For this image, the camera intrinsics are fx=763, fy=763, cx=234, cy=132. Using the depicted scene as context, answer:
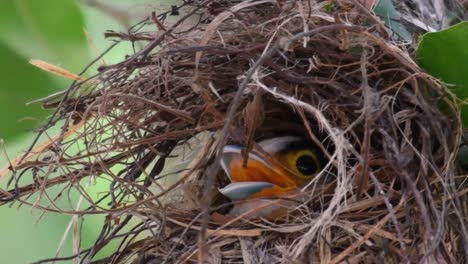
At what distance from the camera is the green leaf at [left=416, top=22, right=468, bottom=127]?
0.67 m

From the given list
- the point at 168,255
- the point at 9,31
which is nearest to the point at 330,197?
the point at 168,255

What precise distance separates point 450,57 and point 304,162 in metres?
0.19

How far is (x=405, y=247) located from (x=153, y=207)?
0.25 meters

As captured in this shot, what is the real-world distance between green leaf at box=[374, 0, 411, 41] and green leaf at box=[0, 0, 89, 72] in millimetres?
546

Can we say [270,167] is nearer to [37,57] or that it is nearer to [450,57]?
[450,57]

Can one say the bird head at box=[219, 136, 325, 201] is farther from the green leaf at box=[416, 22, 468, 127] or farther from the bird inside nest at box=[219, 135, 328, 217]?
the green leaf at box=[416, 22, 468, 127]

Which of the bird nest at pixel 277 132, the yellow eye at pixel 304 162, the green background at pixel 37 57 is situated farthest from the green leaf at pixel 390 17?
the green background at pixel 37 57

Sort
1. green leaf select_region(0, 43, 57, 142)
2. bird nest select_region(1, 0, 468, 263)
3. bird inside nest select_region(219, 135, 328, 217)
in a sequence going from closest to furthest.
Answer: bird nest select_region(1, 0, 468, 263), bird inside nest select_region(219, 135, 328, 217), green leaf select_region(0, 43, 57, 142)

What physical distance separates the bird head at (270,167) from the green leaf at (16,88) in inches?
16.5

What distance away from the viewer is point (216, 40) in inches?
29.0

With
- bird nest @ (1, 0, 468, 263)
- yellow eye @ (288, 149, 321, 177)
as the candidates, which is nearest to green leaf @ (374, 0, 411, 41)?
bird nest @ (1, 0, 468, 263)

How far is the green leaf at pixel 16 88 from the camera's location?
108 centimetres

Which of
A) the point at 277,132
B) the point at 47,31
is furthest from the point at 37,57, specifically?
the point at 277,132

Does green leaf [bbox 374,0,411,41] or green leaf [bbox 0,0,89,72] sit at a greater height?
green leaf [bbox 0,0,89,72]
